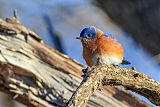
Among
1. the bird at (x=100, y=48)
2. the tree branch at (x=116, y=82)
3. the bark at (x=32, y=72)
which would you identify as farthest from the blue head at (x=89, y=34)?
the tree branch at (x=116, y=82)

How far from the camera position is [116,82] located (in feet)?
4.48

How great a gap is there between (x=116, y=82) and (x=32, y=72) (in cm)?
100

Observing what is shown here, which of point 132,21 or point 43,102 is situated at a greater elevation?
point 132,21

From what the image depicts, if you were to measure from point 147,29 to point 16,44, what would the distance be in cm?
68

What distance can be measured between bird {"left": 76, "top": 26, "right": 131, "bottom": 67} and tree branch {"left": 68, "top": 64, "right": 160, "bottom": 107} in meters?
0.62

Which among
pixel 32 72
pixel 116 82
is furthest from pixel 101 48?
pixel 116 82

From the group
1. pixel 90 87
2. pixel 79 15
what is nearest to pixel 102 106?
pixel 90 87

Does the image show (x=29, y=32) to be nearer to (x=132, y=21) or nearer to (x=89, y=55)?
(x=89, y=55)

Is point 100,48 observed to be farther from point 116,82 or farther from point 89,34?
point 116,82

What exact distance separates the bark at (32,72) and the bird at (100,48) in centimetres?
20

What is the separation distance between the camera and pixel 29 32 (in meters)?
2.35

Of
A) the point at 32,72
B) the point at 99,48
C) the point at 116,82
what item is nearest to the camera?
the point at 116,82

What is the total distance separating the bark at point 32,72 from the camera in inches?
90.5

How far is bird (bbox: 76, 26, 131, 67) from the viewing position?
210 cm
